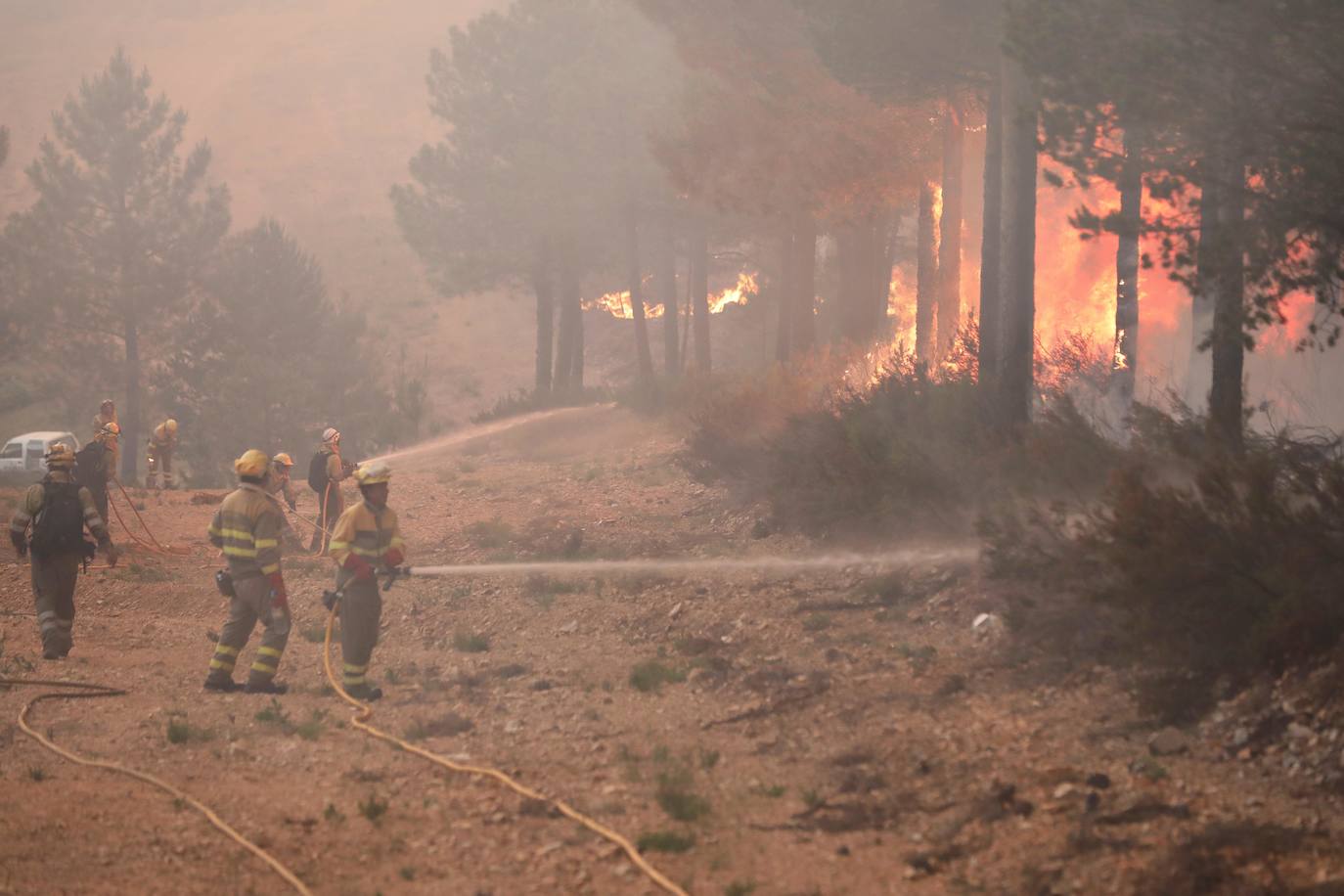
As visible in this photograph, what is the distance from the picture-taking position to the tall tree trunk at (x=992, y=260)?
48.1 ft

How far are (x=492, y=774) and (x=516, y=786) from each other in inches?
12.3

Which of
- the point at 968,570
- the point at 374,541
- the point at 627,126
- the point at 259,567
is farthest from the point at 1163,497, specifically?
the point at 627,126

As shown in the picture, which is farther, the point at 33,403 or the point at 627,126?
the point at 33,403

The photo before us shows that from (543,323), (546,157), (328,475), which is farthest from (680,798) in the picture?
(543,323)

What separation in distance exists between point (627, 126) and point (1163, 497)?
26693 mm

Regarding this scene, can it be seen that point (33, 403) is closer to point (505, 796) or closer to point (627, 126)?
point (627, 126)

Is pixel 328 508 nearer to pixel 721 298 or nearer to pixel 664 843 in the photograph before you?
pixel 664 843

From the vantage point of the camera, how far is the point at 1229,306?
10047mm

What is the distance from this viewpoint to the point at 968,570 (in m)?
11.0

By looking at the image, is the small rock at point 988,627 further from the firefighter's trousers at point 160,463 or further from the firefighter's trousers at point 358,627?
the firefighter's trousers at point 160,463

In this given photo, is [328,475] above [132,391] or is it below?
below

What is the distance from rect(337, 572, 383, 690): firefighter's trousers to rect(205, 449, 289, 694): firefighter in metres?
0.60

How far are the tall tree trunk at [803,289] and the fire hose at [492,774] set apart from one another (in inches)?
638

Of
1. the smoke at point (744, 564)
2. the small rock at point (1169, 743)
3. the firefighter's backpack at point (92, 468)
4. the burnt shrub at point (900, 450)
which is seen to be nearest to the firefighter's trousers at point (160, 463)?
the firefighter's backpack at point (92, 468)
